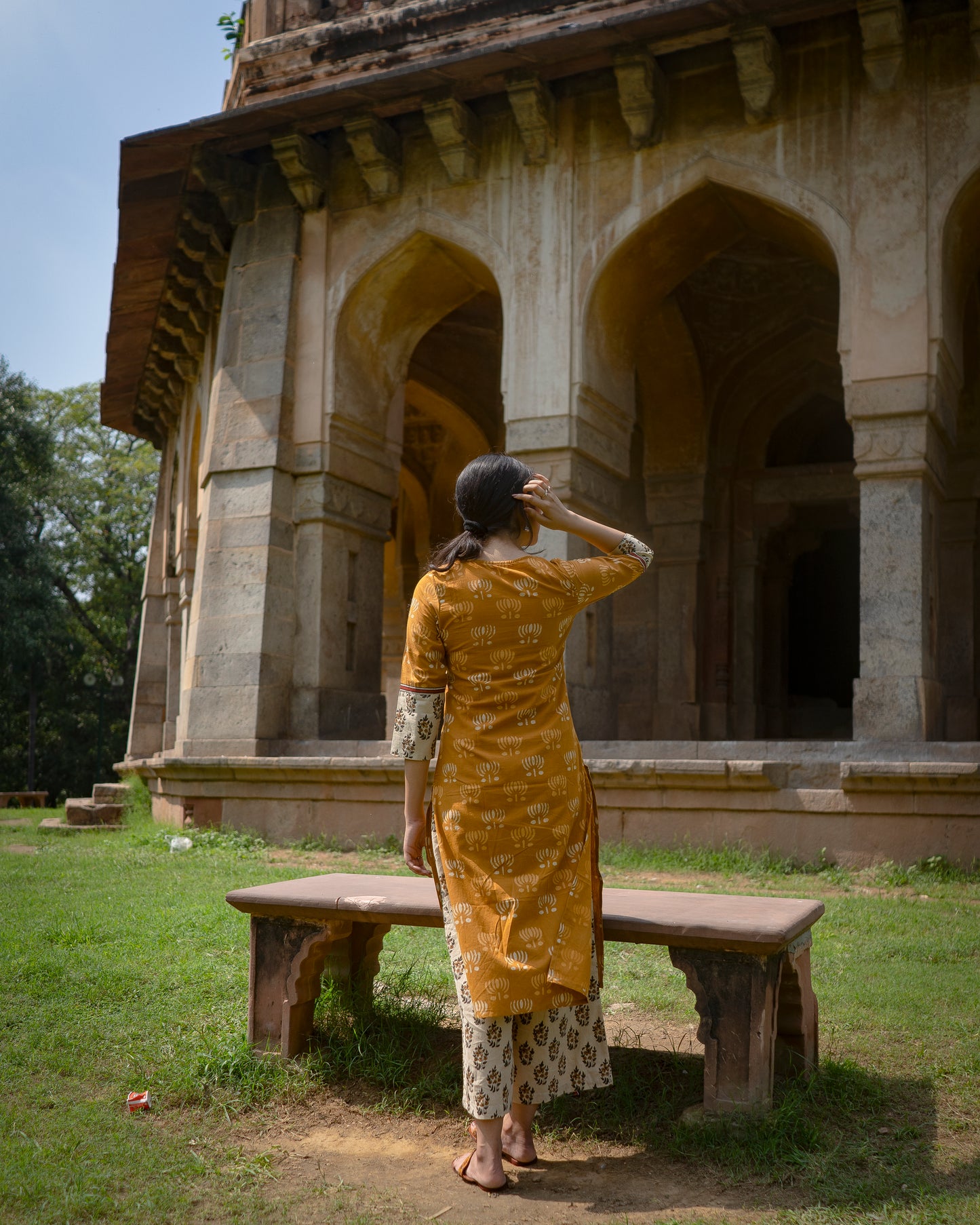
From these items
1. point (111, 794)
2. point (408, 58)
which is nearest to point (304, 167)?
point (408, 58)

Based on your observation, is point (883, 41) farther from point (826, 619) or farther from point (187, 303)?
point (826, 619)

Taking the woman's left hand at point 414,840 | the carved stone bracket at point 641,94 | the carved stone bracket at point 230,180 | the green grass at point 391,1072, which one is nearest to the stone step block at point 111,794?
the carved stone bracket at point 230,180

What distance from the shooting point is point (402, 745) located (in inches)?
114

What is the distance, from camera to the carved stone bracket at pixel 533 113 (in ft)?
28.1

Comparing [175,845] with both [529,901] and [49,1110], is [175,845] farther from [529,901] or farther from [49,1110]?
[529,901]

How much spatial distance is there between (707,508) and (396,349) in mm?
4418

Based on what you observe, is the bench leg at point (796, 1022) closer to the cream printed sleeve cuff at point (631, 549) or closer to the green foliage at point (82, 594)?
the cream printed sleeve cuff at point (631, 549)

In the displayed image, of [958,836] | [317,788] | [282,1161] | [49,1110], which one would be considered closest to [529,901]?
[282,1161]

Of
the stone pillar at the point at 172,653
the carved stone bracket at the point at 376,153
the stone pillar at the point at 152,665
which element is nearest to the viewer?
the carved stone bracket at the point at 376,153

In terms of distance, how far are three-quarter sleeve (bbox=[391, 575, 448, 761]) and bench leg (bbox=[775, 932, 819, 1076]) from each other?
1.13 meters

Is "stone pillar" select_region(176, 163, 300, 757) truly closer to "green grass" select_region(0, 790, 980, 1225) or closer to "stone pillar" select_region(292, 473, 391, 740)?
"stone pillar" select_region(292, 473, 391, 740)

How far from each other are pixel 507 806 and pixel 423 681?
38cm

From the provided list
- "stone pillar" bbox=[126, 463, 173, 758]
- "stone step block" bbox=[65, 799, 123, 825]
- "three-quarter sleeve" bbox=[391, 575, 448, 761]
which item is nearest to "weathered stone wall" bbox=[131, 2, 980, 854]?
"stone step block" bbox=[65, 799, 123, 825]

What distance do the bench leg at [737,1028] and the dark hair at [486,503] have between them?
1173 millimetres
